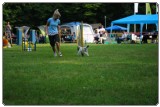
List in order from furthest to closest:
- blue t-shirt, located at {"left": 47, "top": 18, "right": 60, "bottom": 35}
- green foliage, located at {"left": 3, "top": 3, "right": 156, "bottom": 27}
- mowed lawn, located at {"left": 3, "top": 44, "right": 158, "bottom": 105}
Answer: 1. green foliage, located at {"left": 3, "top": 3, "right": 156, "bottom": 27}
2. blue t-shirt, located at {"left": 47, "top": 18, "right": 60, "bottom": 35}
3. mowed lawn, located at {"left": 3, "top": 44, "right": 158, "bottom": 105}

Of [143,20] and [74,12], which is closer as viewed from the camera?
[143,20]

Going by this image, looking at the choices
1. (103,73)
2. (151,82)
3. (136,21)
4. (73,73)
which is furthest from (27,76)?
(136,21)

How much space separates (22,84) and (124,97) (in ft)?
4.94

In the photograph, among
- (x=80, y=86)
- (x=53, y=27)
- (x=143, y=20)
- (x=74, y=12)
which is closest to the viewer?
(x=80, y=86)

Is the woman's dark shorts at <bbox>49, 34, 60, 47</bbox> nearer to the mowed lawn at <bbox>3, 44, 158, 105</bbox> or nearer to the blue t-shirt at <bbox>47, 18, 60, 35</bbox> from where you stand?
the blue t-shirt at <bbox>47, 18, 60, 35</bbox>

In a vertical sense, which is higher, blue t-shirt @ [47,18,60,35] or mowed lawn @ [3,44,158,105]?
blue t-shirt @ [47,18,60,35]

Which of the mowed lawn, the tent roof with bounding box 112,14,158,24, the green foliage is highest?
the green foliage

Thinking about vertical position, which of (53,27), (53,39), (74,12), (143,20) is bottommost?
(53,39)

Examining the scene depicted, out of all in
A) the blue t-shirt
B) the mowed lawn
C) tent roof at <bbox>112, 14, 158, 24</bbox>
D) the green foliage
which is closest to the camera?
the mowed lawn

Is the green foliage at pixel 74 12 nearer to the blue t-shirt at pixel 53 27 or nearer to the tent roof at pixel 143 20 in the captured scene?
the tent roof at pixel 143 20

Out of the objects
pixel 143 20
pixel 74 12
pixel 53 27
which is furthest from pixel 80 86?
pixel 74 12

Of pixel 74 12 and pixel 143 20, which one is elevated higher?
pixel 74 12

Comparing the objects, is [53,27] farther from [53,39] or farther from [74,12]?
[74,12]

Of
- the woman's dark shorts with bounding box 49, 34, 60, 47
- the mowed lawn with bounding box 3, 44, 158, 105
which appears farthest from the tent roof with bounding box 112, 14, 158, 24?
the mowed lawn with bounding box 3, 44, 158, 105
